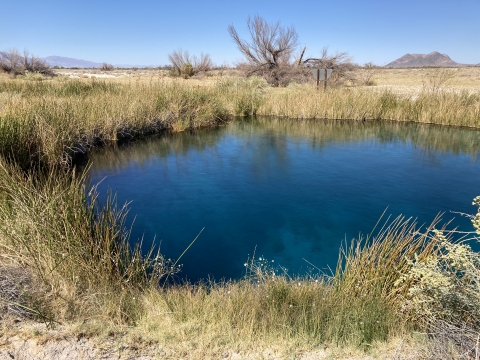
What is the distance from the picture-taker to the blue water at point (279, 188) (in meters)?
3.78

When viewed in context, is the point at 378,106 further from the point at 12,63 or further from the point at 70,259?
the point at 12,63

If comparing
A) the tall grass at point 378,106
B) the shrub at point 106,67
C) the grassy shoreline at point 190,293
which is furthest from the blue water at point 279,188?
the shrub at point 106,67

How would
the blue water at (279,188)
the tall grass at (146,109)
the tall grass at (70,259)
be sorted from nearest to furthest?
the tall grass at (70,259) → the blue water at (279,188) → the tall grass at (146,109)

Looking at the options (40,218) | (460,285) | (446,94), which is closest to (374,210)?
(460,285)

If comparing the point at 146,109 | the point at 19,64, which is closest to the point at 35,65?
the point at 19,64

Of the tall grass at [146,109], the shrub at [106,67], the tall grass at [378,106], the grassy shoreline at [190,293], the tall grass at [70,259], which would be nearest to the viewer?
the grassy shoreline at [190,293]

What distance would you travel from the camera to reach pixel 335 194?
5.20 meters

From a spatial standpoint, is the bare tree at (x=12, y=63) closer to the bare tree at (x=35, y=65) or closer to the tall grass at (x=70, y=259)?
the bare tree at (x=35, y=65)

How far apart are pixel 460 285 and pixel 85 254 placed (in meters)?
2.51

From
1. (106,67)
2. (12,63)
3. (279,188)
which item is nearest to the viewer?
(279,188)

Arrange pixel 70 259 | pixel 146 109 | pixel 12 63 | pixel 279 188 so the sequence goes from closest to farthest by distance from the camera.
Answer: pixel 70 259, pixel 279 188, pixel 146 109, pixel 12 63

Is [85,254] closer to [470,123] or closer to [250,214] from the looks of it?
[250,214]

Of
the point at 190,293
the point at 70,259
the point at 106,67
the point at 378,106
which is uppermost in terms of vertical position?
the point at 106,67

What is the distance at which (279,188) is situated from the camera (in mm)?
5453
